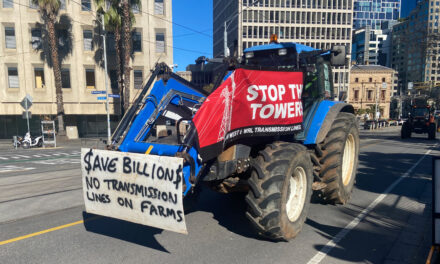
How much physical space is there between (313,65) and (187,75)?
5417 centimetres

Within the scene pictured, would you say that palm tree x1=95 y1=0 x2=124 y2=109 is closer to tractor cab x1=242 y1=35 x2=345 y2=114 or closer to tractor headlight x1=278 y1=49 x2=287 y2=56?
tractor cab x1=242 y1=35 x2=345 y2=114

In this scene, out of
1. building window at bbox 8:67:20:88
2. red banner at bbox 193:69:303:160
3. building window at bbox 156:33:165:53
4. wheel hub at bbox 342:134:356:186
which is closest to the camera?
red banner at bbox 193:69:303:160

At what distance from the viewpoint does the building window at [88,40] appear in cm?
2714

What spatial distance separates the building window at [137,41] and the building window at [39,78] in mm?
8704

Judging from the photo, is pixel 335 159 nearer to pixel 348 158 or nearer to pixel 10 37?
pixel 348 158

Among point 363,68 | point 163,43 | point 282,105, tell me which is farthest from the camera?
point 363,68

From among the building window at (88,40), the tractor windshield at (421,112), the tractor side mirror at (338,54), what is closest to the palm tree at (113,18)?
the building window at (88,40)

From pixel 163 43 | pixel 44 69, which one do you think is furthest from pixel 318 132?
pixel 44 69

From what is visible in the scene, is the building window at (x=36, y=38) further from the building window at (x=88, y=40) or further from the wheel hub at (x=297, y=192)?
the wheel hub at (x=297, y=192)

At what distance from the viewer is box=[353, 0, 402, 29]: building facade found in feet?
595

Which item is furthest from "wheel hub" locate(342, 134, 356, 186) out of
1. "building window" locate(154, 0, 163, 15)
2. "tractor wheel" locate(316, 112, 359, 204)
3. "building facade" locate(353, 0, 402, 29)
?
"building facade" locate(353, 0, 402, 29)

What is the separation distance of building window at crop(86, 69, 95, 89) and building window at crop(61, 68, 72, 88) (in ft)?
5.42

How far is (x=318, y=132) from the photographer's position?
4.80 meters

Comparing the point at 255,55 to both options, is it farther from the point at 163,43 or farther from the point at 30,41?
the point at 30,41
